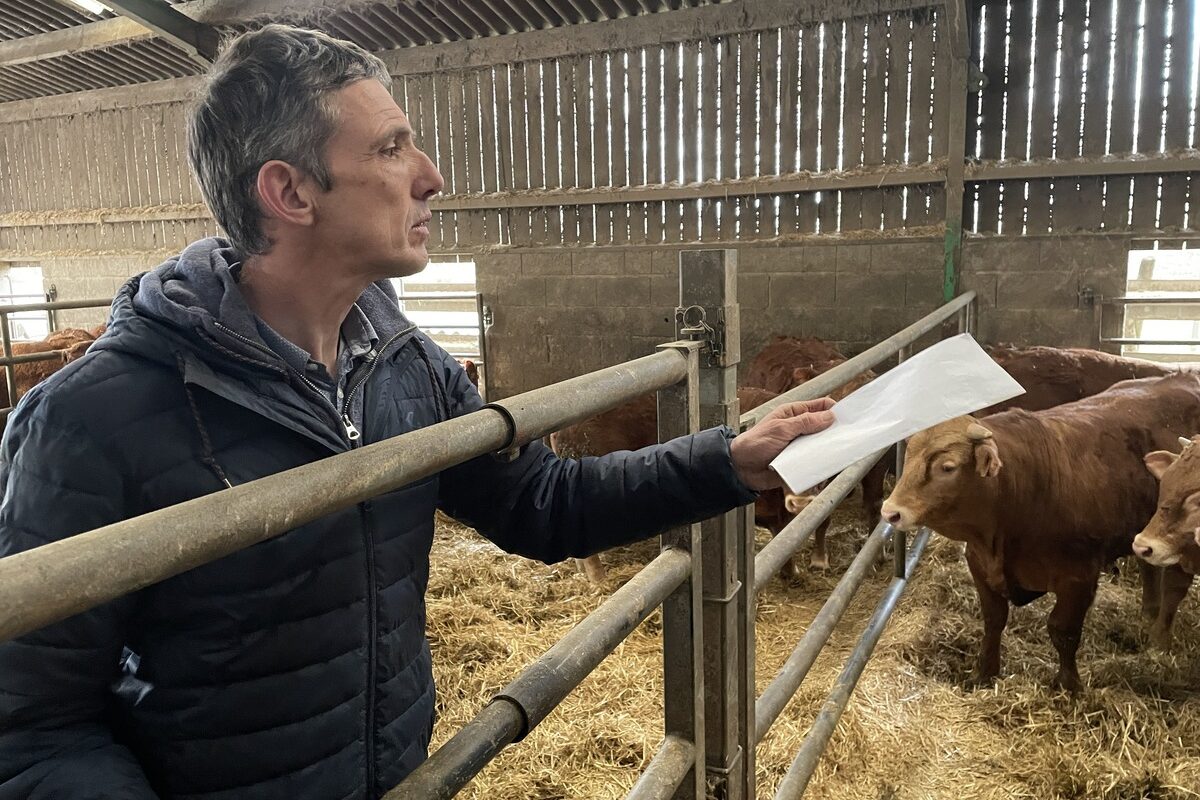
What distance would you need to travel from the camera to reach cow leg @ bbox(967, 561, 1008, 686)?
10.9 feet

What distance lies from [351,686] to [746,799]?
1.04 m

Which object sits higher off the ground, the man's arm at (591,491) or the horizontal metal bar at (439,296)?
the horizontal metal bar at (439,296)

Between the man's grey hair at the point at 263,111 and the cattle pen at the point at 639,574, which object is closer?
the cattle pen at the point at 639,574

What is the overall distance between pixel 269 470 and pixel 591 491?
0.53 m

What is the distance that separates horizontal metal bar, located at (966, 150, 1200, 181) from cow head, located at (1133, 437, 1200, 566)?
154 inches

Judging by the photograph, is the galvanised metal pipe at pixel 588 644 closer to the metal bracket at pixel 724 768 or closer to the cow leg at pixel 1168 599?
the metal bracket at pixel 724 768

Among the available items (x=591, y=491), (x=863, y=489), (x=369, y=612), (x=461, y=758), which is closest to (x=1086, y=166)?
(x=863, y=489)

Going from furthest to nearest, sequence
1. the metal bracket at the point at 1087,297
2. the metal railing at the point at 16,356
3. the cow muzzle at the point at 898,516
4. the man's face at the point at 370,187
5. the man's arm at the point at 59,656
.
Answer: the metal bracket at the point at 1087,297 → the metal railing at the point at 16,356 → the cow muzzle at the point at 898,516 → the man's face at the point at 370,187 → the man's arm at the point at 59,656

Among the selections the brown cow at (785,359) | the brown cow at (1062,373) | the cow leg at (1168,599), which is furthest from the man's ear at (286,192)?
the brown cow at (785,359)

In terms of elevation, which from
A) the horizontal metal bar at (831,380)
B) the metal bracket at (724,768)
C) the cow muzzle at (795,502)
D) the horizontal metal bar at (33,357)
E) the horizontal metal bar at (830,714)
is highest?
the horizontal metal bar at (831,380)

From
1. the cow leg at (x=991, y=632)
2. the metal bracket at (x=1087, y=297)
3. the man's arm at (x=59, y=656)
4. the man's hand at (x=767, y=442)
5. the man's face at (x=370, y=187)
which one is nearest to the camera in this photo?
the man's arm at (x=59, y=656)

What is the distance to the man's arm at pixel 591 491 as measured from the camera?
1311 mm

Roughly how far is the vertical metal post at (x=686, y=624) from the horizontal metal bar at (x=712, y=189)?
19.0ft

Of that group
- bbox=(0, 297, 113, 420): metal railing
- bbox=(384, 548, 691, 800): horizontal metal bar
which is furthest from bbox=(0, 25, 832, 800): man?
bbox=(0, 297, 113, 420): metal railing
